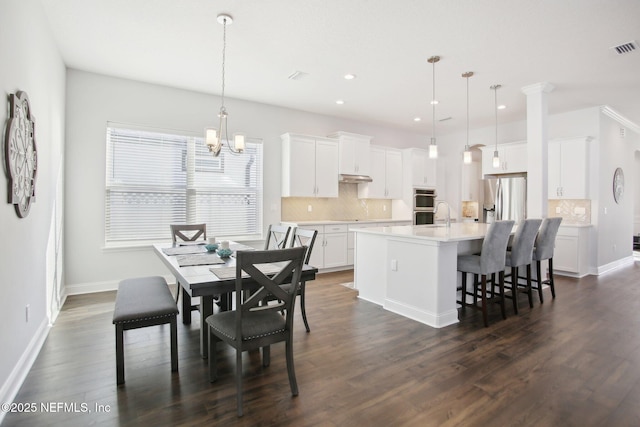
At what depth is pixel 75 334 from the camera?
3.08 m

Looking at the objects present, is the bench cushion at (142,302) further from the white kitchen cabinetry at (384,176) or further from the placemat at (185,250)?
the white kitchen cabinetry at (384,176)

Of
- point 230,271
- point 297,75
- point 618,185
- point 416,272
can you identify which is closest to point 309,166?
point 297,75

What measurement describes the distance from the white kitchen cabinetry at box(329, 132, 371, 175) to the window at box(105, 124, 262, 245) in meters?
1.51

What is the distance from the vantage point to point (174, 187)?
16.5 ft

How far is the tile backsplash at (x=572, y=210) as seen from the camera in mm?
5977

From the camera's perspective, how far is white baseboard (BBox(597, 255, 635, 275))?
596 centimetres

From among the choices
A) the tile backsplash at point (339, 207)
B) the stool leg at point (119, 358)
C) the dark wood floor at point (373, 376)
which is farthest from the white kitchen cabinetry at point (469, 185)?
the stool leg at point (119, 358)

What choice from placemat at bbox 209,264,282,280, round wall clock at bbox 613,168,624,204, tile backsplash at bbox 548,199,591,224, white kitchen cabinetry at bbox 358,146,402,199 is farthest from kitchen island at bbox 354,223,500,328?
round wall clock at bbox 613,168,624,204

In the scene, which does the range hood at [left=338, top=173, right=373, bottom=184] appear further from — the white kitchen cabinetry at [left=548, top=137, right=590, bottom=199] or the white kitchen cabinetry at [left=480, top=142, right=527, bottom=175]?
the white kitchen cabinetry at [left=548, top=137, right=590, bottom=199]

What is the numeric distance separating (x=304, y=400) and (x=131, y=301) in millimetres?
1406

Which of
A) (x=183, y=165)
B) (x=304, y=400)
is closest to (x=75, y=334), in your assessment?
(x=304, y=400)

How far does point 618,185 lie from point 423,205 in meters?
3.55

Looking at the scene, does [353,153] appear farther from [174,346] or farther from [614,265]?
[614,265]

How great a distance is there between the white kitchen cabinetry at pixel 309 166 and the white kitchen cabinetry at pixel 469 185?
132 inches
